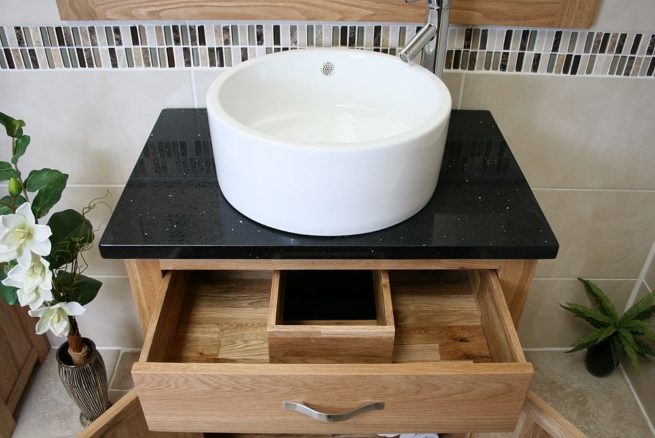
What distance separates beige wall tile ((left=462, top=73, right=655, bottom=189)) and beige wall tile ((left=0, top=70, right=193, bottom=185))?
2.30ft

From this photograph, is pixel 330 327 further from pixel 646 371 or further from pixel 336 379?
pixel 646 371

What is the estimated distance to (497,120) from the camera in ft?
4.57

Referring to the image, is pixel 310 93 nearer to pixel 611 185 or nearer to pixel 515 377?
pixel 515 377

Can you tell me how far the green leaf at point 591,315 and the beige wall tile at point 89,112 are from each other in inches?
46.3

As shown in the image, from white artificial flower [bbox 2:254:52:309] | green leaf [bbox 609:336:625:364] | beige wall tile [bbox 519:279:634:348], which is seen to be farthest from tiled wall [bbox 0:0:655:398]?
white artificial flower [bbox 2:254:52:309]

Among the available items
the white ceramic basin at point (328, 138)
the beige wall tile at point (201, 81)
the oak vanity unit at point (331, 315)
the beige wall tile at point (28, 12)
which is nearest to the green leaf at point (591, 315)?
the oak vanity unit at point (331, 315)

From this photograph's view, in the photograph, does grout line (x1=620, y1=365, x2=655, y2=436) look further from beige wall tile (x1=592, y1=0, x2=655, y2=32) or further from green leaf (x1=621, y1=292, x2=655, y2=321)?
beige wall tile (x1=592, y1=0, x2=655, y2=32)

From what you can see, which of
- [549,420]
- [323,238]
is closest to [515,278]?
[549,420]

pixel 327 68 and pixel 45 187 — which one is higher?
pixel 327 68

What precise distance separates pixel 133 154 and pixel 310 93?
1.63ft

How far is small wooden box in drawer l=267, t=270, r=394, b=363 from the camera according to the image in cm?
98

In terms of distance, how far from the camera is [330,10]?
122 centimetres

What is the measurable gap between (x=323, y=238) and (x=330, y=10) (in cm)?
52

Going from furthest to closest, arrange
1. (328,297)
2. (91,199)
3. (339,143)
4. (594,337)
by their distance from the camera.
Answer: (594,337), (91,199), (328,297), (339,143)
